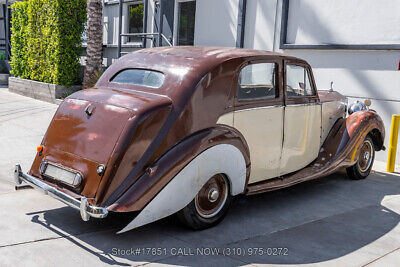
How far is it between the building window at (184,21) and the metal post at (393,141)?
6763 millimetres

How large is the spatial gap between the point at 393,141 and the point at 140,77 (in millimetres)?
4418

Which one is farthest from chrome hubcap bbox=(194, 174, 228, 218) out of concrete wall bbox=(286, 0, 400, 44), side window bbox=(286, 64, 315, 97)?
concrete wall bbox=(286, 0, 400, 44)

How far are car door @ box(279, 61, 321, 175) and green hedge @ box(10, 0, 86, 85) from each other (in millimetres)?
8977

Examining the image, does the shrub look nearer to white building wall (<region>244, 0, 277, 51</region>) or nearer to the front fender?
white building wall (<region>244, 0, 277, 51</region>)

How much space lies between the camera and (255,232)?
4.61 meters

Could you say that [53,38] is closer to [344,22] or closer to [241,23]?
[241,23]

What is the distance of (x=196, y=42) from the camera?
Result: 1217 centimetres

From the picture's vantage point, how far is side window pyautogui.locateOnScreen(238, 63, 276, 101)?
4.93 metres

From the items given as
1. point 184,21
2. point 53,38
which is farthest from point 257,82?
point 53,38

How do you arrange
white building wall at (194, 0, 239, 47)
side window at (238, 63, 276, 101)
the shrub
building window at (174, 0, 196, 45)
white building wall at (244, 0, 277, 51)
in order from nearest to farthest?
side window at (238, 63, 276, 101) < white building wall at (244, 0, 277, 51) < white building wall at (194, 0, 239, 47) < building window at (174, 0, 196, 45) < the shrub

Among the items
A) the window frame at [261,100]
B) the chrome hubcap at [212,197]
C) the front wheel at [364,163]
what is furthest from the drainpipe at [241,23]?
the chrome hubcap at [212,197]

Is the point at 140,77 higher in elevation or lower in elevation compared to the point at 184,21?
lower

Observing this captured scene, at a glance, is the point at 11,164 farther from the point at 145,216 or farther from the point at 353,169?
the point at 353,169

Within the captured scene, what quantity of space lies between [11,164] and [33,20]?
28.7 ft
